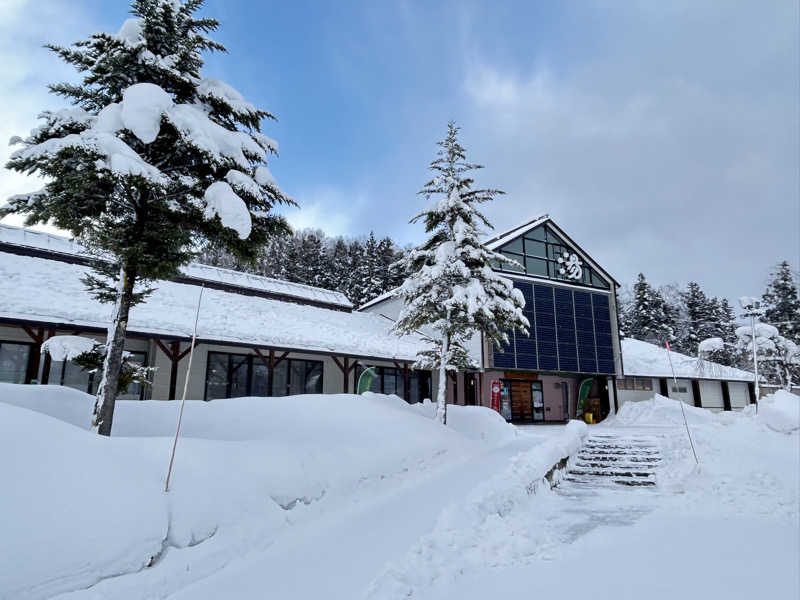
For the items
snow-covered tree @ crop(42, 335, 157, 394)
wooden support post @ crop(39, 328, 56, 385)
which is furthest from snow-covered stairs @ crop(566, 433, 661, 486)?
wooden support post @ crop(39, 328, 56, 385)

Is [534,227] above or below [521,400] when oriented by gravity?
above

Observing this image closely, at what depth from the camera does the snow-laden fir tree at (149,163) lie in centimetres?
575

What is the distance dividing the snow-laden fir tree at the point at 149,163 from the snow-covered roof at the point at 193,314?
5186 mm

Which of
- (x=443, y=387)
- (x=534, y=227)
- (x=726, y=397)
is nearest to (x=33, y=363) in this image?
(x=443, y=387)

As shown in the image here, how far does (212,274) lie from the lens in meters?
21.3

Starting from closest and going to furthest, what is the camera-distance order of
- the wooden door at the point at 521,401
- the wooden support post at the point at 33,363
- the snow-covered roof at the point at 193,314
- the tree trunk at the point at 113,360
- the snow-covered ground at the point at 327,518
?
the snow-covered ground at the point at 327,518 < the tree trunk at the point at 113,360 < the snow-covered roof at the point at 193,314 < the wooden support post at the point at 33,363 < the wooden door at the point at 521,401

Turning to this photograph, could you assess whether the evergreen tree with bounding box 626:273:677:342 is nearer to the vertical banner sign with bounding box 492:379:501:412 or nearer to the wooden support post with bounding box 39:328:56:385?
the vertical banner sign with bounding box 492:379:501:412

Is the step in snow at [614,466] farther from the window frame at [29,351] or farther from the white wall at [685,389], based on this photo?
the white wall at [685,389]

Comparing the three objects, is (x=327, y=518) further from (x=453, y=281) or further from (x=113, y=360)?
(x=453, y=281)

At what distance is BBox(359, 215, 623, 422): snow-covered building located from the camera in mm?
24016

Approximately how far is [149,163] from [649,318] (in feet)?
170

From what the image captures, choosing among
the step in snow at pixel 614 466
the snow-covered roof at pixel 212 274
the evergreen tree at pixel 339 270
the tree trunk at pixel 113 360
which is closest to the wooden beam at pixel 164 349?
the snow-covered roof at pixel 212 274

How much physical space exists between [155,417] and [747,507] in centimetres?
996

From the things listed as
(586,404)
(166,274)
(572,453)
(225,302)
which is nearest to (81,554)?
(166,274)
